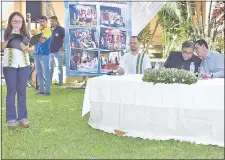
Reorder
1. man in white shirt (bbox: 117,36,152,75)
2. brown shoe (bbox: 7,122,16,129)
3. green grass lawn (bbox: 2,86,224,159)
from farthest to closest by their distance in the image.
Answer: man in white shirt (bbox: 117,36,152,75) < brown shoe (bbox: 7,122,16,129) < green grass lawn (bbox: 2,86,224,159)

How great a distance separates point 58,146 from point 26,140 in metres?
0.42

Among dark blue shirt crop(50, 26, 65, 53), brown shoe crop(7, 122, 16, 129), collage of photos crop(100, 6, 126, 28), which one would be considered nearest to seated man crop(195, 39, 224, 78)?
brown shoe crop(7, 122, 16, 129)

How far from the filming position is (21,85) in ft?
Result: 16.6

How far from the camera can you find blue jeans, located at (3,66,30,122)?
500cm

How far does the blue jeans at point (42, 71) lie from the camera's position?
320 inches

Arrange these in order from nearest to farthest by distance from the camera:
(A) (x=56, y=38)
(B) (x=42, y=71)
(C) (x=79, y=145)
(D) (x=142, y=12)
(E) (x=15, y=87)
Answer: (C) (x=79, y=145)
(E) (x=15, y=87)
(D) (x=142, y=12)
(B) (x=42, y=71)
(A) (x=56, y=38)

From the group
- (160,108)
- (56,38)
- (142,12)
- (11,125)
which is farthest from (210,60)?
(56,38)

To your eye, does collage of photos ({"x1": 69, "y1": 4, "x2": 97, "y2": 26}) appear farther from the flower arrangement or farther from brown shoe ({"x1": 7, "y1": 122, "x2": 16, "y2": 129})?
the flower arrangement

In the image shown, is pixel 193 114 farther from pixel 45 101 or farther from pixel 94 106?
pixel 45 101

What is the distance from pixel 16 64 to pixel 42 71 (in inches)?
132

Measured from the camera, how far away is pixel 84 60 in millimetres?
8164

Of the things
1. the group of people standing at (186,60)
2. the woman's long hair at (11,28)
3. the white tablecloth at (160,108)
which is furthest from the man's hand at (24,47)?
the group of people standing at (186,60)

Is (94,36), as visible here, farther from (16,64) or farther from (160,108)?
(160,108)

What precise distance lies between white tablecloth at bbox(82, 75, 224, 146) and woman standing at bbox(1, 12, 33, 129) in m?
0.73
